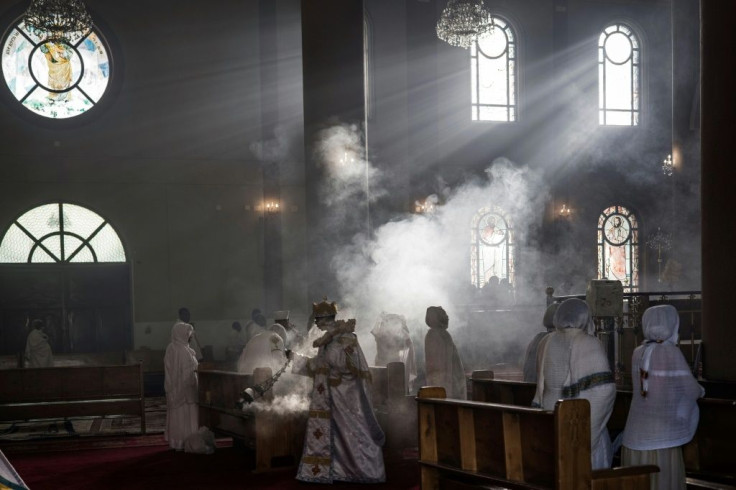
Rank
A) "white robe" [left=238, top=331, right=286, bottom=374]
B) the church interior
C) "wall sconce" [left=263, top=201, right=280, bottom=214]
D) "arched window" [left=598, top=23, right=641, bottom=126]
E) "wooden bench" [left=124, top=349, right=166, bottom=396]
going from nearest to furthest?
1. "white robe" [left=238, top=331, right=286, bottom=374]
2. the church interior
3. "wooden bench" [left=124, top=349, right=166, bottom=396]
4. "wall sconce" [left=263, top=201, right=280, bottom=214]
5. "arched window" [left=598, top=23, right=641, bottom=126]

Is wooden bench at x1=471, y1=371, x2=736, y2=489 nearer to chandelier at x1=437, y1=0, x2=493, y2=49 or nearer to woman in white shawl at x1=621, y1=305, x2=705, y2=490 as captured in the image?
woman in white shawl at x1=621, y1=305, x2=705, y2=490

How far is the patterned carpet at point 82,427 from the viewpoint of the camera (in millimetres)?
10422

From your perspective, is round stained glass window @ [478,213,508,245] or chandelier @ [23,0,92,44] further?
round stained glass window @ [478,213,508,245]

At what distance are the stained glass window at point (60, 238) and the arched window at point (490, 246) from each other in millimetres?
7775

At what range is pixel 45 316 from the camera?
54.9 ft

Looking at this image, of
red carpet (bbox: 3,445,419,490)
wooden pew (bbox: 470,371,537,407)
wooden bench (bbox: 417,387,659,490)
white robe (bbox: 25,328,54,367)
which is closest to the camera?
wooden bench (bbox: 417,387,659,490)

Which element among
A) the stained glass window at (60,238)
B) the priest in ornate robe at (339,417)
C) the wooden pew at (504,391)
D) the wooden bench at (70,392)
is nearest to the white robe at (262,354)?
the priest in ornate robe at (339,417)

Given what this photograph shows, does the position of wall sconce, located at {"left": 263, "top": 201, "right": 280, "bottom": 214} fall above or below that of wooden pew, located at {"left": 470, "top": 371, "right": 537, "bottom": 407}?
above

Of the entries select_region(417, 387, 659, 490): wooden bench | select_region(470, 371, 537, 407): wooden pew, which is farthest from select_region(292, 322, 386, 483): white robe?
select_region(417, 387, 659, 490): wooden bench

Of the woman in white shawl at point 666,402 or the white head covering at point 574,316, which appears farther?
the white head covering at point 574,316

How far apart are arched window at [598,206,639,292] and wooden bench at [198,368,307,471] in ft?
45.0

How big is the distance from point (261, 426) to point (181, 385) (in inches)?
82.3

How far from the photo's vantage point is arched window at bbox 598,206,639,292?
20.8 metres

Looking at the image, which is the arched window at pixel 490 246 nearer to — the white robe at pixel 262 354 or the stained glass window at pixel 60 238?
the stained glass window at pixel 60 238
